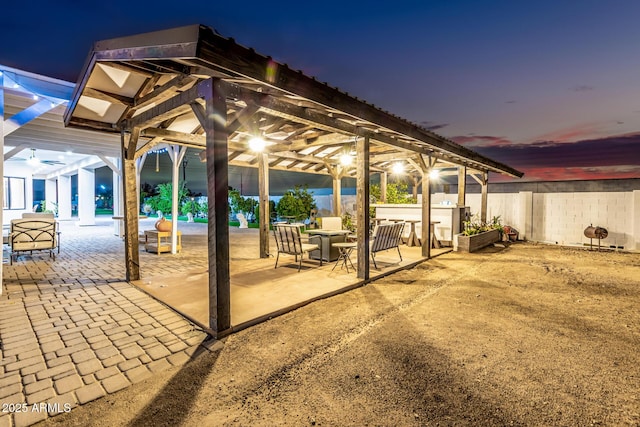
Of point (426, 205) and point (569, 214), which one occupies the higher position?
point (426, 205)

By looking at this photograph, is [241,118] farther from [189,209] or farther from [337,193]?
[189,209]

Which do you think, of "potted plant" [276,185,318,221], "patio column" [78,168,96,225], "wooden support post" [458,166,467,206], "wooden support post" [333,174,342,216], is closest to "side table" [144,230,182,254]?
"wooden support post" [333,174,342,216]

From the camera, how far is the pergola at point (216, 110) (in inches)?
105

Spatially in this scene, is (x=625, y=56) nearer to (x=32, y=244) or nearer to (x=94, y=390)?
(x=94, y=390)

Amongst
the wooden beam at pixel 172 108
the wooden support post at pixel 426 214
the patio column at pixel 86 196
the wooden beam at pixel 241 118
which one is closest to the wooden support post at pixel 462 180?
the wooden support post at pixel 426 214

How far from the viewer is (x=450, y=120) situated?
735 inches

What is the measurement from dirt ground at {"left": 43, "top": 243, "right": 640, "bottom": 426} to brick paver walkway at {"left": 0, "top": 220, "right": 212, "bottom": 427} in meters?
0.22

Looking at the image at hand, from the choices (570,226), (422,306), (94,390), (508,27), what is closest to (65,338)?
(94,390)

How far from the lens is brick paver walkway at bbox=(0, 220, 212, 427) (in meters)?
2.13

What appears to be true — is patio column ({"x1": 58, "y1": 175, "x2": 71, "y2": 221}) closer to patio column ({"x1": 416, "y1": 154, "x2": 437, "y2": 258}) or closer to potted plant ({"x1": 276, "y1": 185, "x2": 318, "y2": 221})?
potted plant ({"x1": 276, "y1": 185, "x2": 318, "y2": 221})

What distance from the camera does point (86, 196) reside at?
1494 cm

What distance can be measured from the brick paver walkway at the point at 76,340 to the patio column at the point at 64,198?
15399 mm

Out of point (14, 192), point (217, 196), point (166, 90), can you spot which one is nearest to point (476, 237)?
point (217, 196)

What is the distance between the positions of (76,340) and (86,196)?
50.1 ft
